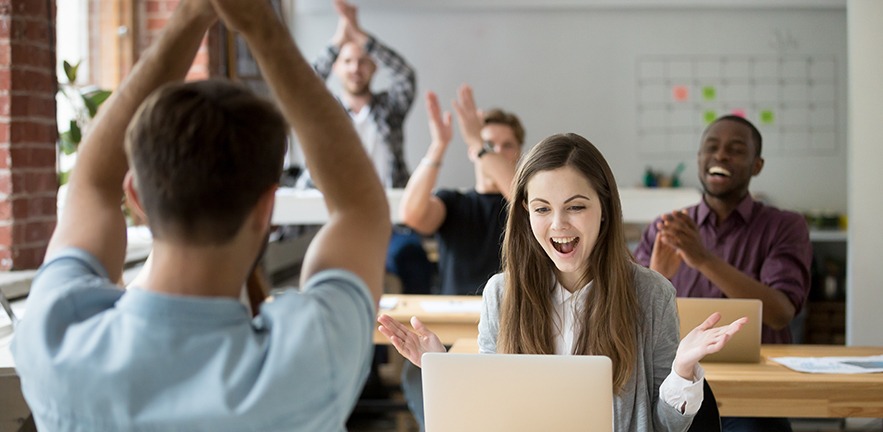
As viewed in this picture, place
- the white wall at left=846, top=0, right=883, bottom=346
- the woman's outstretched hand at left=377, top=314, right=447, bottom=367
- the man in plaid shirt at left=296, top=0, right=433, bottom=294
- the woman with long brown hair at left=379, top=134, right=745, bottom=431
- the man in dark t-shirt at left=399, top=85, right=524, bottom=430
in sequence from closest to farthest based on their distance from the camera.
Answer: the woman's outstretched hand at left=377, top=314, right=447, bottom=367 → the woman with long brown hair at left=379, top=134, right=745, bottom=431 → the white wall at left=846, top=0, right=883, bottom=346 → the man in dark t-shirt at left=399, top=85, right=524, bottom=430 → the man in plaid shirt at left=296, top=0, right=433, bottom=294

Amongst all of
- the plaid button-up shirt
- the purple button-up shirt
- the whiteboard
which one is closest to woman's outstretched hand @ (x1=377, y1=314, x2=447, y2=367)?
the purple button-up shirt

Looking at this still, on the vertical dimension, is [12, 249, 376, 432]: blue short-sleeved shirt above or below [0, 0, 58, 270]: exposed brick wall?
below

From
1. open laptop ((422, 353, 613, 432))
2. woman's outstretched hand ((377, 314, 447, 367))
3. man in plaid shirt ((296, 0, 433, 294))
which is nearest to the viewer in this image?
open laptop ((422, 353, 613, 432))

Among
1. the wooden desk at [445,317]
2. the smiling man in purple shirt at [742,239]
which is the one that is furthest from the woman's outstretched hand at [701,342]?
the wooden desk at [445,317]

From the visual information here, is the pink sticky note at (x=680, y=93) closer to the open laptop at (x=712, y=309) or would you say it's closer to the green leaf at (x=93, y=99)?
the green leaf at (x=93, y=99)

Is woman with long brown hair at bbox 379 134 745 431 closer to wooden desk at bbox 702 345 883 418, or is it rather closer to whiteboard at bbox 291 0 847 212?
wooden desk at bbox 702 345 883 418

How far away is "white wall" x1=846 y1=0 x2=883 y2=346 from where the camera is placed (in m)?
3.74

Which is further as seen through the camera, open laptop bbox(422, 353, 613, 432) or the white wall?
the white wall

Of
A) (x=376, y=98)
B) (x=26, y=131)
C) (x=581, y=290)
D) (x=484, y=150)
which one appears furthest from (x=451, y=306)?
(x=376, y=98)

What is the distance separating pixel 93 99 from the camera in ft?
12.6

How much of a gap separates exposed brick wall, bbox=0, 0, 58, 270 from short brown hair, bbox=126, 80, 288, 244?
2619 millimetres

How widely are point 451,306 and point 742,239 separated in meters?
1.07

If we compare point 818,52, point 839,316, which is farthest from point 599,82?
point 839,316

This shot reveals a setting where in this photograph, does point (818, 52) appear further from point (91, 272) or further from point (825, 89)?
point (91, 272)
